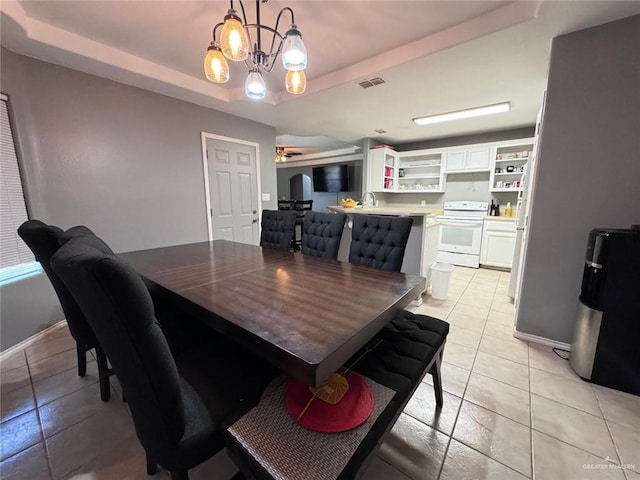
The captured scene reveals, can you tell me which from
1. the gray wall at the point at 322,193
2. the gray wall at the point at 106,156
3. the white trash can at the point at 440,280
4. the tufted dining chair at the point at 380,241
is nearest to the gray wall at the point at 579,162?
the white trash can at the point at 440,280

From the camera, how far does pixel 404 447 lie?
1305mm

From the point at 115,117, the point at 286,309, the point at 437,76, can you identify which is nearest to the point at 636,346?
the point at 286,309

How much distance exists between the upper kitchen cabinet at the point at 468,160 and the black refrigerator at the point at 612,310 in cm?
336

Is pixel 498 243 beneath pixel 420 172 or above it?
beneath

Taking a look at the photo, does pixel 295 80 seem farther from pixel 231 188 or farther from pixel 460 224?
pixel 460 224

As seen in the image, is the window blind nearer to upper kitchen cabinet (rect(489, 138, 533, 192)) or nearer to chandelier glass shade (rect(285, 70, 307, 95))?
chandelier glass shade (rect(285, 70, 307, 95))

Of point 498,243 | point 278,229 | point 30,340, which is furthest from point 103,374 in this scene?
point 498,243

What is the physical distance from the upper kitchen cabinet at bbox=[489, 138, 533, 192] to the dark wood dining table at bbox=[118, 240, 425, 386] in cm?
430

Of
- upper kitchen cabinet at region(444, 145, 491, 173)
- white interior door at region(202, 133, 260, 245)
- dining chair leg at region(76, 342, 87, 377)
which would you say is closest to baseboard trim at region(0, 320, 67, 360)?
dining chair leg at region(76, 342, 87, 377)

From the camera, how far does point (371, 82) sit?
2729 millimetres

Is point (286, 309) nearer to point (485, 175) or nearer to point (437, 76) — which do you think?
point (437, 76)

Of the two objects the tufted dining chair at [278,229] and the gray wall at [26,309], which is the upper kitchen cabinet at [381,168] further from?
the gray wall at [26,309]

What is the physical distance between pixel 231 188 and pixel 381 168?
3.03m

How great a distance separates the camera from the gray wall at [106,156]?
224 centimetres
